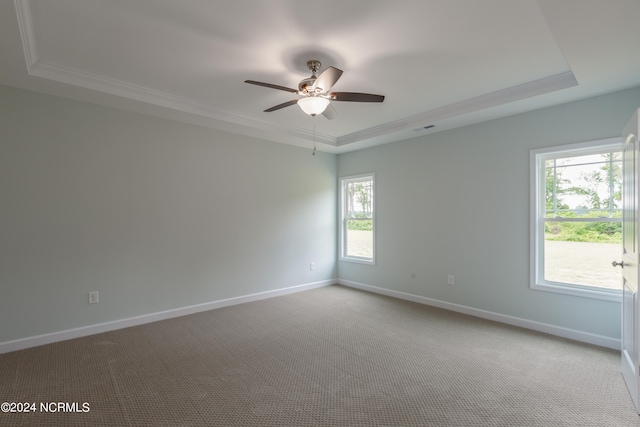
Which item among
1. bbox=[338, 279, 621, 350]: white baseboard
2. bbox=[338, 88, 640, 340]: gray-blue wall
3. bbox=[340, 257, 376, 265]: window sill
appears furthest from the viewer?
bbox=[340, 257, 376, 265]: window sill

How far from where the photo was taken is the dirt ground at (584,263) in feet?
10.5

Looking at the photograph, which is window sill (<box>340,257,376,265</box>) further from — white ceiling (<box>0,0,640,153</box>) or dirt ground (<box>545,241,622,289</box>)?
white ceiling (<box>0,0,640,153</box>)

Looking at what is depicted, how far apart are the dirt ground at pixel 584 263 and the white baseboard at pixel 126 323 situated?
11.9 feet

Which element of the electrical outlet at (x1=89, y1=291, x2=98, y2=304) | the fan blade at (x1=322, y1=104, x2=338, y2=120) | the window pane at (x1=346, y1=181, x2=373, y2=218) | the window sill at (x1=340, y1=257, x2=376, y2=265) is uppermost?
the fan blade at (x1=322, y1=104, x2=338, y2=120)

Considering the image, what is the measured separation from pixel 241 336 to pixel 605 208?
4010 mm

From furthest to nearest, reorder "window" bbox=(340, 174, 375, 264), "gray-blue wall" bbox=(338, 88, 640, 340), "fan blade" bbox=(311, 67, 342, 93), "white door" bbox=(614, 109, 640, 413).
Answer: "window" bbox=(340, 174, 375, 264) → "gray-blue wall" bbox=(338, 88, 640, 340) → "fan blade" bbox=(311, 67, 342, 93) → "white door" bbox=(614, 109, 640, 413)

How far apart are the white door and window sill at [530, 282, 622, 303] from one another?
0.57 metres

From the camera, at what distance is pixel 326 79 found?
2455mm

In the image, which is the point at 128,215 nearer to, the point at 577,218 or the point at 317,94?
the point at 317,94

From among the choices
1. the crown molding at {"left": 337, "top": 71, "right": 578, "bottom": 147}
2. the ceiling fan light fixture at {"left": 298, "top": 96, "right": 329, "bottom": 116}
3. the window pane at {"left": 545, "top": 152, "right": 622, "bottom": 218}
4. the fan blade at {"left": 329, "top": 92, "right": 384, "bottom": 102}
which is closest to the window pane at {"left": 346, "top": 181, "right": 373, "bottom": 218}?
the crown molding at {"left": 337, "top": 71, "right": 578, "bottom": 147}

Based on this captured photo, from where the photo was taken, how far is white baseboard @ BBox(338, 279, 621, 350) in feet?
10.3

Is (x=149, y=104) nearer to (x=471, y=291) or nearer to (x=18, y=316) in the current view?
(x=18, y=316)

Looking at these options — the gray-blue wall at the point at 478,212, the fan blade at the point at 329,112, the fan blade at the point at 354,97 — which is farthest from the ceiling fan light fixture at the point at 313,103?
the gray-blue wall at the point at 478,212

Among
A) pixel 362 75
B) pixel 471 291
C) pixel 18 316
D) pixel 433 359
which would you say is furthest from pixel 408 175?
pixel 18 316
